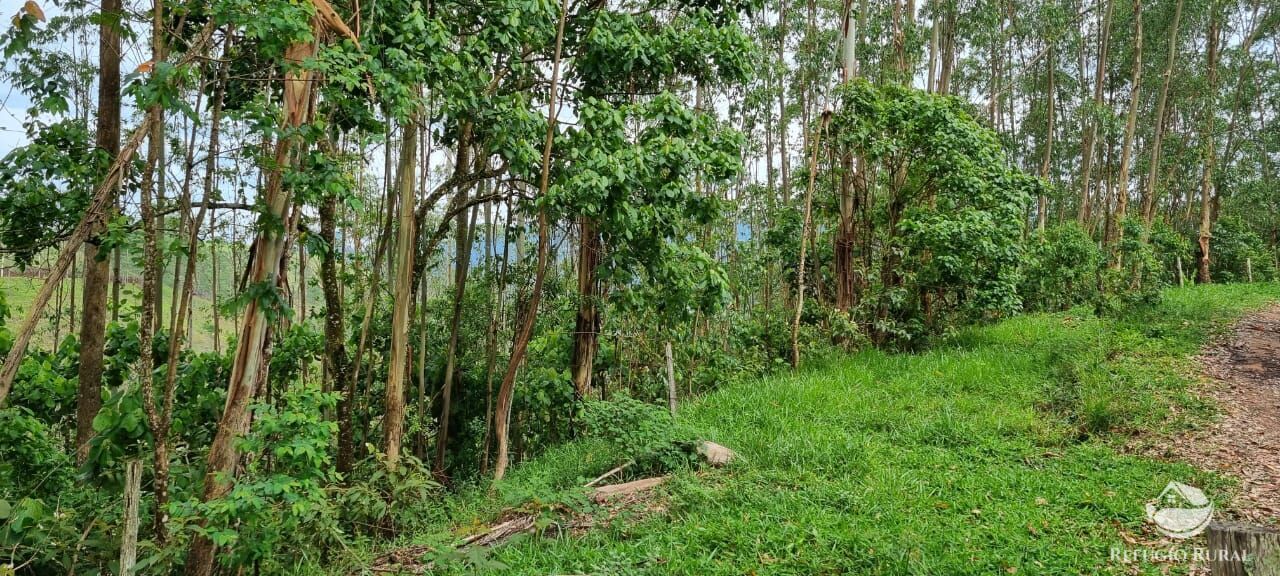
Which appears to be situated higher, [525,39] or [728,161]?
[525,39]

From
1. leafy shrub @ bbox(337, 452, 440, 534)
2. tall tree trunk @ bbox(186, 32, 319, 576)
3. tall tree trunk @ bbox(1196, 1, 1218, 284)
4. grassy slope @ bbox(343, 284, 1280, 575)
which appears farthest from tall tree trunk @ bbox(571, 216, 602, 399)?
tall tree trunk @ bbox(1196, 1, 1218, 284)

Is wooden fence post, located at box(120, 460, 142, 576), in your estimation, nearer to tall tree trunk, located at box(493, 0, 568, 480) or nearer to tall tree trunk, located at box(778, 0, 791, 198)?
tall tree trunk, located at box(493, 0, 568, 480)

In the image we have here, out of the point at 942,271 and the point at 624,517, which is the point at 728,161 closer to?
the point at 624,517

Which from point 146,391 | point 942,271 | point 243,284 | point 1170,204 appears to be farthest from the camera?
point 1170,204

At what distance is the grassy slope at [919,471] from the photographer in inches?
149

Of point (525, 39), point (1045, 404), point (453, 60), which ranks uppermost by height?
point (525, 39)

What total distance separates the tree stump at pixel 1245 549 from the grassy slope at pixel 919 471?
1458 millimetres

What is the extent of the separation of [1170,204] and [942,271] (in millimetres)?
25737

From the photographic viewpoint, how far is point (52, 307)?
10.4m

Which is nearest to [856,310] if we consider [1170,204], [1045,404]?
[1045,404]

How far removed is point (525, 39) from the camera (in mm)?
5430

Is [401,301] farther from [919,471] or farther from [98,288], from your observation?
[919,471]

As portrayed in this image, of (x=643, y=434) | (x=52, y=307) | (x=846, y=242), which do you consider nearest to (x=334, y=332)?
(x=643, y=434)

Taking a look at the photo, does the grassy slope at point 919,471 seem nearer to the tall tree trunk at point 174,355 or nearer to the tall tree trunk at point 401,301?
the tall tree trunk at point 401,301
